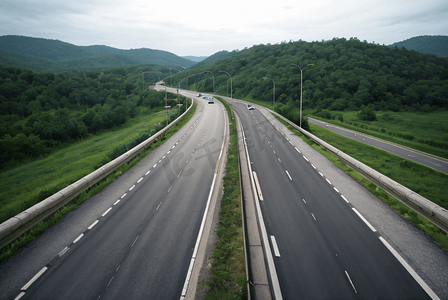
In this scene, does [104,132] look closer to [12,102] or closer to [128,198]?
[12,102]

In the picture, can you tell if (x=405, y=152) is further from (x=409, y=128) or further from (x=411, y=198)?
(x=411, y=198)

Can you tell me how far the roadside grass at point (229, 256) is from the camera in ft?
29.0

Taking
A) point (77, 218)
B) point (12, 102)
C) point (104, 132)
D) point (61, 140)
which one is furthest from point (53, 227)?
point (12, 102)

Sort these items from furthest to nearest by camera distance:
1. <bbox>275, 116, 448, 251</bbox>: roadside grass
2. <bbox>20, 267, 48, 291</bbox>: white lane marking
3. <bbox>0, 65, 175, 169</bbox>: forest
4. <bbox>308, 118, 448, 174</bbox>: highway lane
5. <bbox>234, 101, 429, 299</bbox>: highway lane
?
<bbox>0, 65, 175, 169</bbox>: forest < <bbox>308, 118, 448, 174</bbox>: highway lane < <bbox>275, 116, 448, 251</bbox>: roadside grass < <bbox>234, 101, 429, 299</bbox>: highway lane < <bbox>20, 267, 48, 291</bbox>: white lane marking

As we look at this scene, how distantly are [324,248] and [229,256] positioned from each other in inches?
185

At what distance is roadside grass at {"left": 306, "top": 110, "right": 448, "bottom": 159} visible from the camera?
50.6 metres

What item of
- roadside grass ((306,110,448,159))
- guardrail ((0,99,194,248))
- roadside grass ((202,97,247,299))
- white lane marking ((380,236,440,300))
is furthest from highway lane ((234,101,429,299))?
roadside grass ((306,110,448,159))

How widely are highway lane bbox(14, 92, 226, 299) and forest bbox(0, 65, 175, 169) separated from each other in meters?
39.8

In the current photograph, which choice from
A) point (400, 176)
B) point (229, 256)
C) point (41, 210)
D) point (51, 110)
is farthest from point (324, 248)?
point (51, 110)

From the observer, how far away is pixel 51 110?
230 feet

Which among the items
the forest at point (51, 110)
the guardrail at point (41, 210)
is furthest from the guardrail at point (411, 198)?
the forest at point (51, 110)

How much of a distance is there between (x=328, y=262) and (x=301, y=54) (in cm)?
14987

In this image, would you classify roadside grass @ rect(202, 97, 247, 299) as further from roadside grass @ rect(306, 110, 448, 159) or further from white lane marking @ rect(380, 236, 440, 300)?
roadside grass @ rect(306, 110, 448, 159)

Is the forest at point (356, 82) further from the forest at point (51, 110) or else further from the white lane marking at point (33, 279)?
the white lane marking at point (33, 279)
